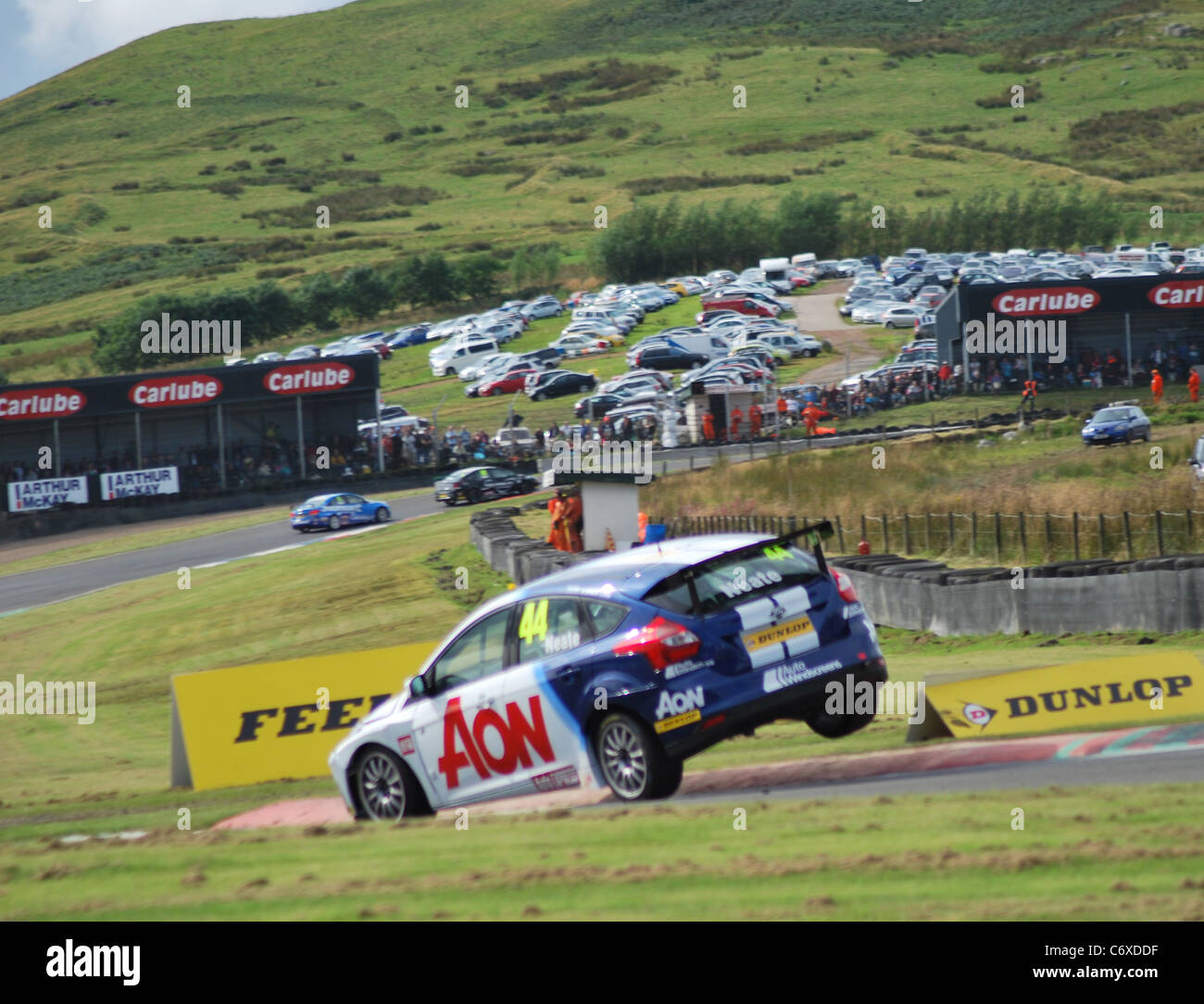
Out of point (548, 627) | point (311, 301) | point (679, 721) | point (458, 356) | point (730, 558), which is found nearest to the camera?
point (679, 721)

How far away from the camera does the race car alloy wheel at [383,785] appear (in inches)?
393

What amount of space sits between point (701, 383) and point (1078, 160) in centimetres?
9856

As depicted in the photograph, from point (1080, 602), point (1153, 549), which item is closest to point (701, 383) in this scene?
point (1153, 549)

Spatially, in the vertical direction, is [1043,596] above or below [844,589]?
below

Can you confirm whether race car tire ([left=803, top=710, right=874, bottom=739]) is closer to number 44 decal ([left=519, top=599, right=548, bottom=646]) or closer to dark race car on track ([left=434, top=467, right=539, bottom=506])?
number 44 decal ([left=519, top=599, right=548, bottom=646])

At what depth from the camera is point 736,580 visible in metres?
9.19

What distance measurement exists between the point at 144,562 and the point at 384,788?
30540mm

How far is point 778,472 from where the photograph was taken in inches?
1346

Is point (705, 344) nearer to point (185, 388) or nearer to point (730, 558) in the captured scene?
point (185, 388)

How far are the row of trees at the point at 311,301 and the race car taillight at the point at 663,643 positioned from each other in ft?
291

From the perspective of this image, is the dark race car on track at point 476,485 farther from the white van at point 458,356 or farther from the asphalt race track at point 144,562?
the white van at point 458,356

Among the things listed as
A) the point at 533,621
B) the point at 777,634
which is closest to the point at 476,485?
the point at 533,621

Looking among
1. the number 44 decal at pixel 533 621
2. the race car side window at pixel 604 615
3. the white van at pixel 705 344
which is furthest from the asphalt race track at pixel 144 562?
the race car side window at pixel 604 615
